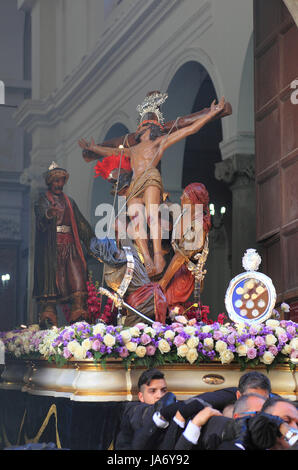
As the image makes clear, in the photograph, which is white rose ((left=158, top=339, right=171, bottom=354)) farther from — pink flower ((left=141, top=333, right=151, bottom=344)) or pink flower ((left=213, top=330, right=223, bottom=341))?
pink flower ((left=213, top=330, right=223, bottom=341))

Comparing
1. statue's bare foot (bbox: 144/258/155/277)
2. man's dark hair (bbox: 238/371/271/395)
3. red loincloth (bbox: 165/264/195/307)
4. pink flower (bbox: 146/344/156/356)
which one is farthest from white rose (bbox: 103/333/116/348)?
statue's bare foot (bbox: 144/258/155/277)

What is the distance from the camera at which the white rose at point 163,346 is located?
570 cm

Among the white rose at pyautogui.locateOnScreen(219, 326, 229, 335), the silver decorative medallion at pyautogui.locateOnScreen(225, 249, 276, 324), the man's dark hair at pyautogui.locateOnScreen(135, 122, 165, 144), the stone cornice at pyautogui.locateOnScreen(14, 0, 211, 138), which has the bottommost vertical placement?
the white rose at pyautogui.locateOnScreen(219, 326, 229, 335)

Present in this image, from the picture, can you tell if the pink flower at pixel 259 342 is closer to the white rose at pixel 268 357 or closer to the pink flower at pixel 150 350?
the white rose at pixel 268 357

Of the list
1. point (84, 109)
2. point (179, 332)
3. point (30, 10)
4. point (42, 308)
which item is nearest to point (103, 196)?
point (84, 109)

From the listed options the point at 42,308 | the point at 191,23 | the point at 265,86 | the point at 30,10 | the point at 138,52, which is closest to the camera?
the point at 265,86

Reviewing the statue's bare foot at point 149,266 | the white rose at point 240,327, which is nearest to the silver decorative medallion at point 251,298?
the white rose at point 240,327

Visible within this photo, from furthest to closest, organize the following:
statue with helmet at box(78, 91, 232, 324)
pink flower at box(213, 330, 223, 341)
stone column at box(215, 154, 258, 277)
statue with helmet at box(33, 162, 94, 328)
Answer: stone column at box(215, 154, 258, 277) → statue with helmet at box(33, 162, 94, 328) → statue with helmet at box(78, 91, 232, 324) → pink flower at box(213, 330, 223, 341)

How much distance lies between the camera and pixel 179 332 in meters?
5.85

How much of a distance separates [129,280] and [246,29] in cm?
408

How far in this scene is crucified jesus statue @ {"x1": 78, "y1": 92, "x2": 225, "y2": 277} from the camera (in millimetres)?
8430

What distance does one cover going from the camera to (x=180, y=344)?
573 centimetres

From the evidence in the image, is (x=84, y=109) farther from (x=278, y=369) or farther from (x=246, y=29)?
(x=278, y=369)

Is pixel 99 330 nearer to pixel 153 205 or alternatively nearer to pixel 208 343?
pixel 208 343
